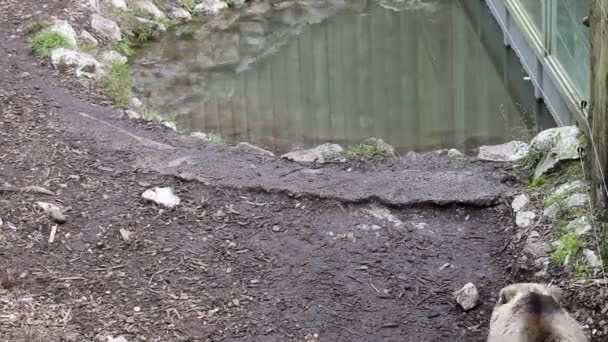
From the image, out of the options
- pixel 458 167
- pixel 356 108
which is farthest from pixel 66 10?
pixel 458 167

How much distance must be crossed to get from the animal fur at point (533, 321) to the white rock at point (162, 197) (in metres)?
2.25

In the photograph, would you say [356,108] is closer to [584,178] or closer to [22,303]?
[584,178]

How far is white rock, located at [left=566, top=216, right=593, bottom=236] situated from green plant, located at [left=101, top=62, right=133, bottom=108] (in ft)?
12.6

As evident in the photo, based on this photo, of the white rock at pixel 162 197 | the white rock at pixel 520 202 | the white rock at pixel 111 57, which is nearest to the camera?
the white rock at pixel 520 202

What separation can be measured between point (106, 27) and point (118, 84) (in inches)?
66.2

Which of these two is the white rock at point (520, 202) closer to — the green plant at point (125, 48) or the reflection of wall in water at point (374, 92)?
the reflection of wall in water at point (374, 92)

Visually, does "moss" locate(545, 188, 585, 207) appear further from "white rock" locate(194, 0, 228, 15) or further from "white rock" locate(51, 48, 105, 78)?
"white rock" locate(194, 0, 228, 15)

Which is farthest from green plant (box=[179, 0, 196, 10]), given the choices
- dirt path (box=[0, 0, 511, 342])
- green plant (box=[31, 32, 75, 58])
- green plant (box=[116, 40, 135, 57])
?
dirt path (box=[0, 0, 511, 342])

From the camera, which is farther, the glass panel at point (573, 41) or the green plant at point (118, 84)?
the green plant at point (118, 84)

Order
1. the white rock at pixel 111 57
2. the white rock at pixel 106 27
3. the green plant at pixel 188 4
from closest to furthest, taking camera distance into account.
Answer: the white rock at pixel 111 57, the white rock at pixel 106 27, the green plant at pixel 188 4

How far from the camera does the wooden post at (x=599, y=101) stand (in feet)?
13.1

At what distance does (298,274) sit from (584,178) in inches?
59.9

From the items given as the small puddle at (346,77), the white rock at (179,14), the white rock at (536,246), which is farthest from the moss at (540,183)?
the white rock at (179,14)

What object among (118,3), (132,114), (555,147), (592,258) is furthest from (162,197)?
(118,3)
